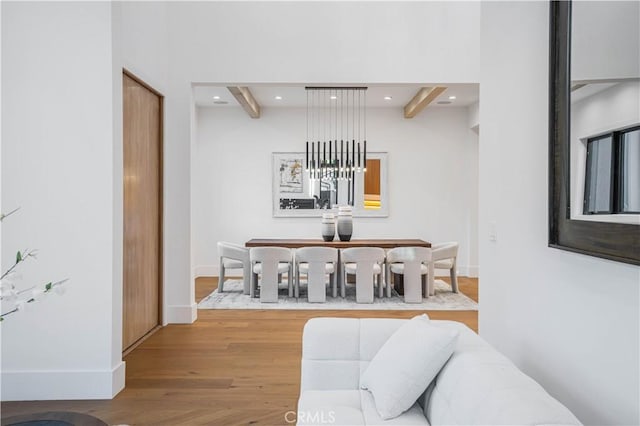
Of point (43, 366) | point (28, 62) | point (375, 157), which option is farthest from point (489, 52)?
point (375, 157)

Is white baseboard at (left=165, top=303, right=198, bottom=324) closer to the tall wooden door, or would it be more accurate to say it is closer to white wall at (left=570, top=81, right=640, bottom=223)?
the tall wooden door

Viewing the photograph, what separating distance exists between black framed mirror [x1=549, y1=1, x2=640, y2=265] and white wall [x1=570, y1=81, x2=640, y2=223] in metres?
0.01

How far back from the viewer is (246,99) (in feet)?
21.0

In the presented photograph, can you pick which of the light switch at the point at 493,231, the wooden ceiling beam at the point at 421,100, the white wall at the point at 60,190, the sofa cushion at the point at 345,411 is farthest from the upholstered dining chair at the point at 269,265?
the sofa cushion at the point at 345,411

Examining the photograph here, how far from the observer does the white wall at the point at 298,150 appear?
777 centimetres

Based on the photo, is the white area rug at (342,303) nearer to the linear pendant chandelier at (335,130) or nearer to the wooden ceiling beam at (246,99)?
the linear pendant chandelier at (335,130)

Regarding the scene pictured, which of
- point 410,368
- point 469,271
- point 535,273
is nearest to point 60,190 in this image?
point 410,368

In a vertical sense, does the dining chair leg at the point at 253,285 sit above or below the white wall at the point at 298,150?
below

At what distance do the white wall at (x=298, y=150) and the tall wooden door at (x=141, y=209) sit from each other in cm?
317

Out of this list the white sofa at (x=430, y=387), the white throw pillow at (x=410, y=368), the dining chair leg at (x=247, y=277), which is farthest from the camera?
the dining chair leg at (x=247, y=277)

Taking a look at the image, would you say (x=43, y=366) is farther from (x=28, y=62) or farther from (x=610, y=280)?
(x=610, y=280)

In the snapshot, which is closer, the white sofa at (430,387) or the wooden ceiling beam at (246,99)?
the white sofa at (430,387)

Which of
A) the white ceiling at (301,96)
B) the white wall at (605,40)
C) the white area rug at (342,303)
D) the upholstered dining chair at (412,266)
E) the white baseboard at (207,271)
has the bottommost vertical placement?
the white area rug at (342,303)

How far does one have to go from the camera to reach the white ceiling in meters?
6.43
